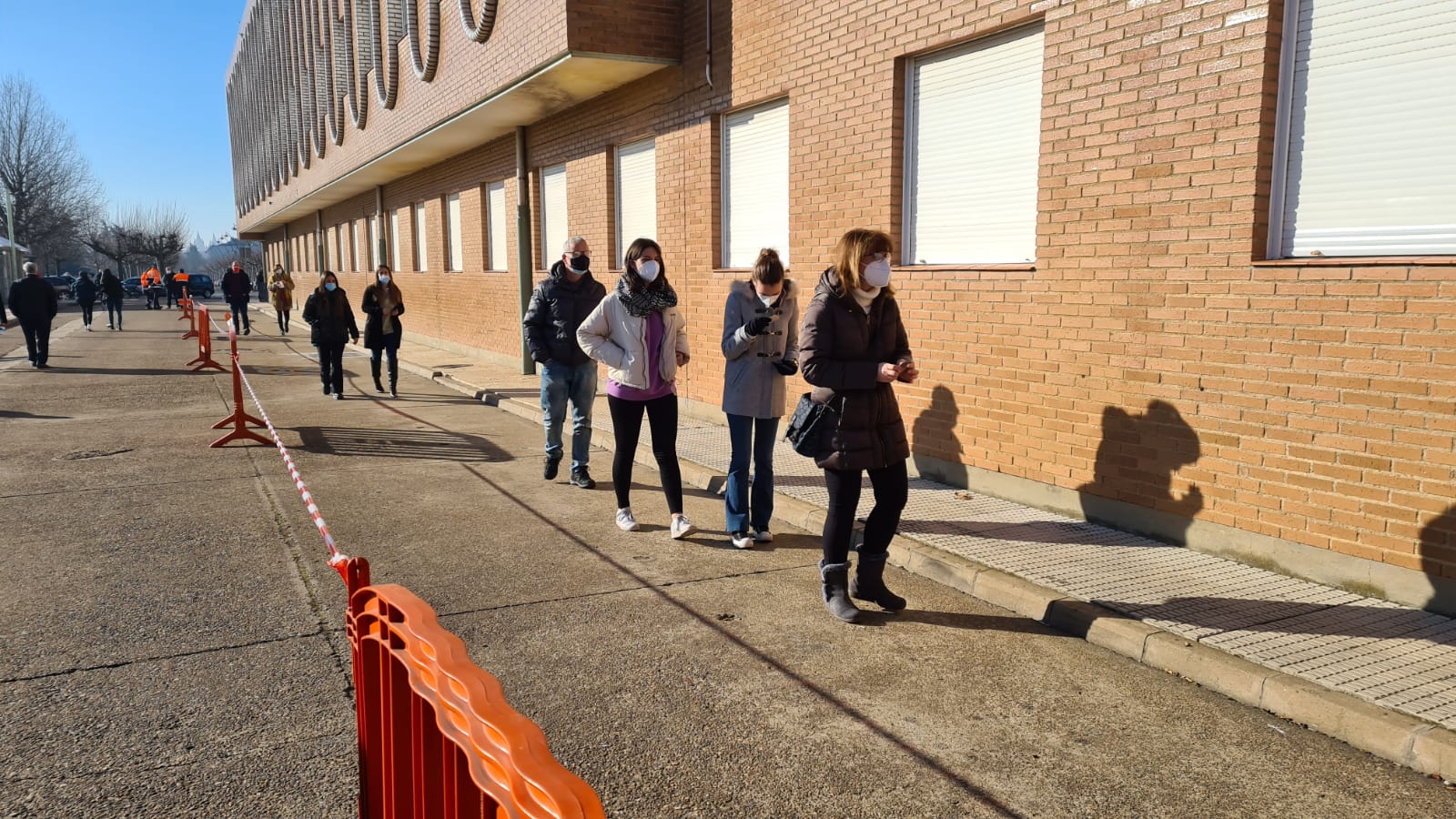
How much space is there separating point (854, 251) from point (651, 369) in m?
2.09

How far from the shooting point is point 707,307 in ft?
35.6

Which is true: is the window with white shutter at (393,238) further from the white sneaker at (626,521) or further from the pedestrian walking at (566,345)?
the white sneaker at (626,521)

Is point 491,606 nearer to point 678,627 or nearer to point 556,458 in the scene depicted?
point 678,627

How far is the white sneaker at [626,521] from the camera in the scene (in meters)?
6.64

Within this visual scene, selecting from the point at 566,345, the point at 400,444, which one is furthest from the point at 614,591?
the point at 400,444

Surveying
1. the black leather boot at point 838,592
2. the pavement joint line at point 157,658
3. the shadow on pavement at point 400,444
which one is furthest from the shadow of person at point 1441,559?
the shadow on pavement at point 400,444

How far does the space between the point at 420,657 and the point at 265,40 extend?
43.4 m

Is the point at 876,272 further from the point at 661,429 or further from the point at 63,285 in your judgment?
the point at 63,285

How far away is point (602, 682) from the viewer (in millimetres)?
4121

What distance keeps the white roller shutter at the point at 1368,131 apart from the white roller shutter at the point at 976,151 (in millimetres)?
1733

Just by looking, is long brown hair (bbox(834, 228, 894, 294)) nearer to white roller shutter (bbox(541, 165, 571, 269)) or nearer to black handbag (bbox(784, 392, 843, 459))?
black handbag (bbox(784, 392, 843, 459))

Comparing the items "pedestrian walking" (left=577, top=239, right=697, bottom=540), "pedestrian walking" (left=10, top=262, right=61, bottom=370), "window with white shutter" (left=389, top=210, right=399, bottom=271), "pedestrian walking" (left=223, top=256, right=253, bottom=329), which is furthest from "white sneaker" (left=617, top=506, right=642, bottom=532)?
"pedestrian walking" (left=223, top=256, right=253, bottom=329)

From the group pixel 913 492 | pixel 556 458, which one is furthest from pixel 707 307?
pixel 913 492

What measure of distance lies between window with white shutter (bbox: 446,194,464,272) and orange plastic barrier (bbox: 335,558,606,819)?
17.4 m
